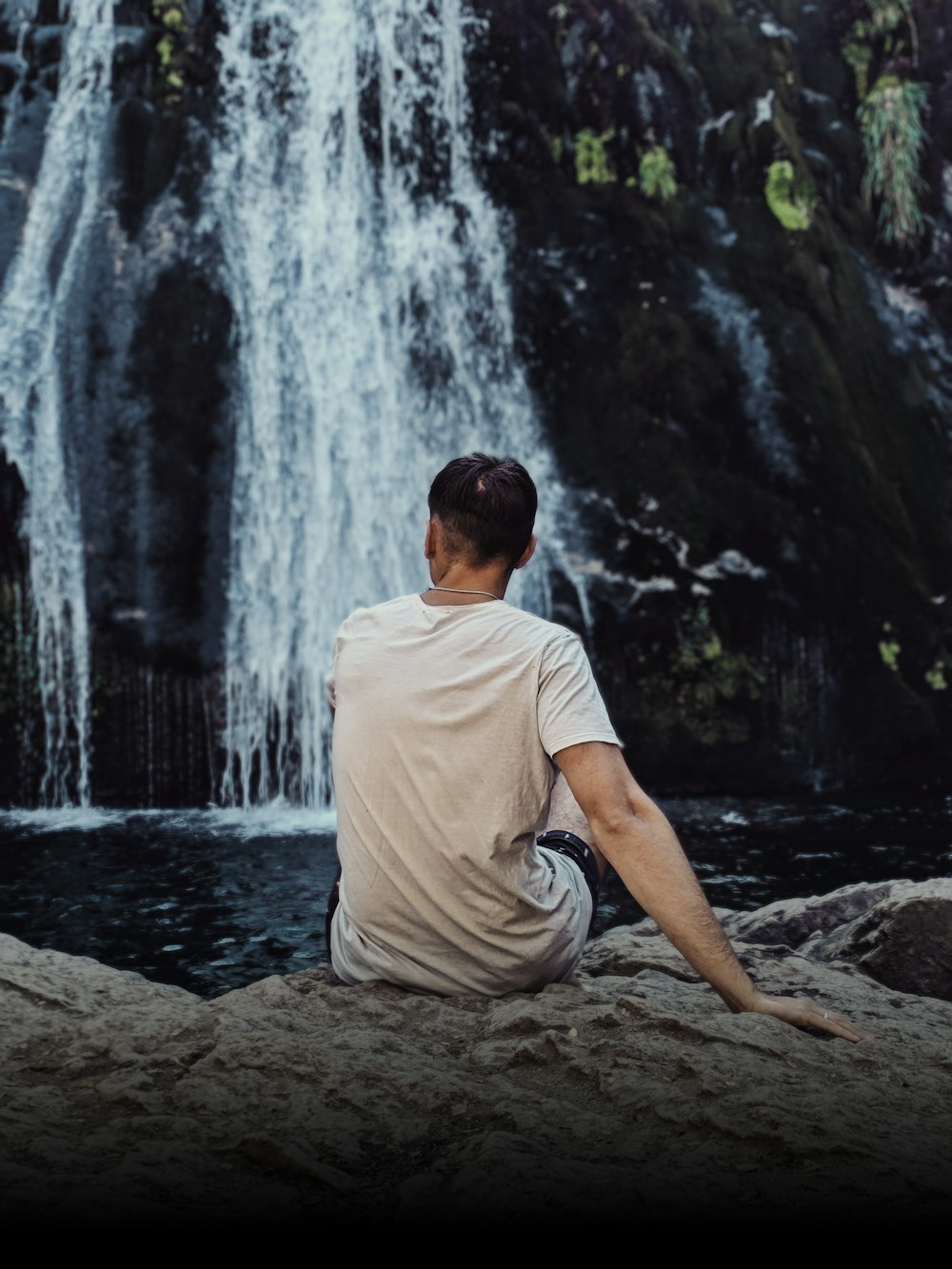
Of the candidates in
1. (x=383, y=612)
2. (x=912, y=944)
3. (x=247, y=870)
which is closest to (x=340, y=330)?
(x=247, y=870)

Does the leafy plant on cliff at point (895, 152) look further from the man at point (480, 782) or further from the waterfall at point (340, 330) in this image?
the man at point (480, 782)

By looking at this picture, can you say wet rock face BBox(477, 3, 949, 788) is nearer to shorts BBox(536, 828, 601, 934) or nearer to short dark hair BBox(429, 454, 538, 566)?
shorts BBox(536, 828, 601, 934)

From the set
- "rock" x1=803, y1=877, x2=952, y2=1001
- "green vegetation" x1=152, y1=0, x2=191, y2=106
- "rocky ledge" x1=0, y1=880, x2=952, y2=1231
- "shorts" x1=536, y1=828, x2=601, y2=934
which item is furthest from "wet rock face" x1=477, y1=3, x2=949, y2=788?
"rocky ledge" x1=0, y1=880, x2=952, y2=1231

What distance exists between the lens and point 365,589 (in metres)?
9.81

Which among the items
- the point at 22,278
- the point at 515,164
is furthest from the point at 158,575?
the point at 515,164

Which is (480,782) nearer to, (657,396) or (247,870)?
(247,870)

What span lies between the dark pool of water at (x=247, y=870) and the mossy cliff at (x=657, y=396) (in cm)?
120

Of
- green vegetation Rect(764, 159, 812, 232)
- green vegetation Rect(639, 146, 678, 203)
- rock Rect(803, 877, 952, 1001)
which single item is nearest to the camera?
rock Rect(803, 877, 952, 1001)

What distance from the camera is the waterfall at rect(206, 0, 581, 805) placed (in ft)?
31.4

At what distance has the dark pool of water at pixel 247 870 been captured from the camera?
4.99 metres

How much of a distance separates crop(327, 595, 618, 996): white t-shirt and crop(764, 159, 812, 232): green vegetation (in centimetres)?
950

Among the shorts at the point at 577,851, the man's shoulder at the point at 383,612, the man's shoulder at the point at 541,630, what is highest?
the man's shoulder at the point at 383,612

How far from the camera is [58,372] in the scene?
9664mm

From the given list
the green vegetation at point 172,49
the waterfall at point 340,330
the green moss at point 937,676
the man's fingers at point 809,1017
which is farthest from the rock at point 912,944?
the green vegetation at point 172,49
